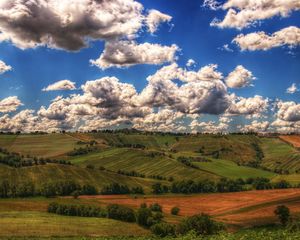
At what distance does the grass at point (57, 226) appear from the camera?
365ft

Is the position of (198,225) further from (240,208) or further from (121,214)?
(240,208)

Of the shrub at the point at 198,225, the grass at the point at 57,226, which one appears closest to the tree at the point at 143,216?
the grass at the point at 57,226

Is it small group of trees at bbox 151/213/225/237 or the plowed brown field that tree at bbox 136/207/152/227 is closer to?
small group of trees at bbox 151/213/225/237

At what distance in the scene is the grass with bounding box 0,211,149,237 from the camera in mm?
111325

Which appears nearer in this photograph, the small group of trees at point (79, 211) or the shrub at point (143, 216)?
the shrub at point (143, 216)

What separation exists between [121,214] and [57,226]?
2635cm

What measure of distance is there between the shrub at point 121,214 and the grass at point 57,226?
424 cm

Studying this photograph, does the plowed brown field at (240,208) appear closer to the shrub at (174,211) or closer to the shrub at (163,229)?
the shrub at (174,211)

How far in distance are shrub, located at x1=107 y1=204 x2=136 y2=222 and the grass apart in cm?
424

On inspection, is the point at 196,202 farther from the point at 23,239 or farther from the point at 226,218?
the point at 23,239

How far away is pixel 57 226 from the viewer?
12244 centimetres

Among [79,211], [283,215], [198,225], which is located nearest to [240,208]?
[283,215]

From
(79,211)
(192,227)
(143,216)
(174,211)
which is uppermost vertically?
(79,211)

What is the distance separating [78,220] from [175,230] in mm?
40811
